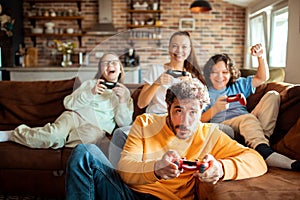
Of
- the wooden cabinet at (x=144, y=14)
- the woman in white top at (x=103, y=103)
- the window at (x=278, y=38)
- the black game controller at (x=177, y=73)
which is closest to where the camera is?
the black game controller at (x=177, y=73)

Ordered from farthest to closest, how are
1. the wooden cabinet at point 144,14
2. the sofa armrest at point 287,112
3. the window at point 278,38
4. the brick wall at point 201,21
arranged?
the brick wall at point 201,21, the wooden cabinet at point 144,14, the window at point 278,38, the sofa armrest at point 287,112

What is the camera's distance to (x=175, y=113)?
4.12ft

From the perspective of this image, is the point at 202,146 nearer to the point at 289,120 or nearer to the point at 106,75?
the point at 106,75

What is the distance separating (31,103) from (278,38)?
137 inches

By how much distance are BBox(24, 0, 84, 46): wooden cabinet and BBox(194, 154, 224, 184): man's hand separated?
5365 mm

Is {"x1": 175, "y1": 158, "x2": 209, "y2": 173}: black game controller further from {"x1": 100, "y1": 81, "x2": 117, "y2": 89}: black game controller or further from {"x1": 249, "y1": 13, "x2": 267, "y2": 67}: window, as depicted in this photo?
{"x1": 249, "y1": 13, "x2": 267, "y2": 67}: window

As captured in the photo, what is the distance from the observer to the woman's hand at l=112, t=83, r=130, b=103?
1.68 metres

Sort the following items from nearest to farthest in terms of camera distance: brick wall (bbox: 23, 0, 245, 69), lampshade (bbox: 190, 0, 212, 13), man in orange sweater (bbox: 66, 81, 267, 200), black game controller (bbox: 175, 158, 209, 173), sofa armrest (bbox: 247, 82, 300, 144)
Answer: black game controller (bbox: 175, 158, 209, 173)
man in orange sweater (bbox: 66, 81, 267, 200)
sofa armrest (bbox: 247, 82, 300, 144)
lampshade (bbox: 190, 0, 212, 13)
brick wall (bbox: 23, 0, 245, 69)

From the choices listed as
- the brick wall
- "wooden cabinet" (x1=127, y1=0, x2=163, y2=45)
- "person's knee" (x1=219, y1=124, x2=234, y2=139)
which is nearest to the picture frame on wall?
the brick wall

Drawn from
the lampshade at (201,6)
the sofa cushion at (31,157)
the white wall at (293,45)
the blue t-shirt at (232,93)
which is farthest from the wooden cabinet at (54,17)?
the blue t-shirt at (232,93)

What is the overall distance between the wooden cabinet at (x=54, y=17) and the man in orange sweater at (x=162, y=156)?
515 cm

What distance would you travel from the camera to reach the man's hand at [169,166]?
112cm

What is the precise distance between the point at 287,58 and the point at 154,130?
3.14 meters

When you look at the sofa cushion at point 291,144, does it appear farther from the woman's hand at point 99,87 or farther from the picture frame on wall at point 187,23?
the picture frame on wall at point 187,23
